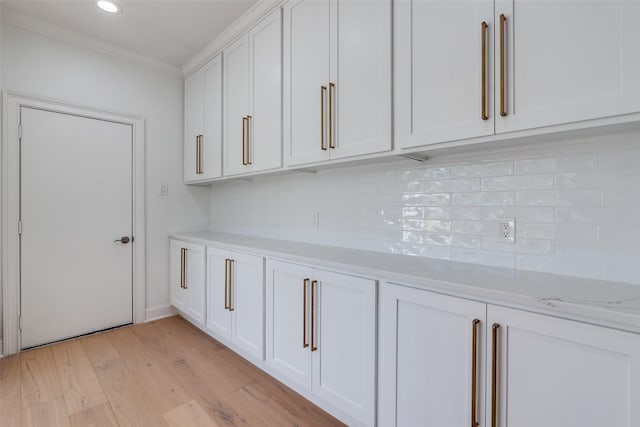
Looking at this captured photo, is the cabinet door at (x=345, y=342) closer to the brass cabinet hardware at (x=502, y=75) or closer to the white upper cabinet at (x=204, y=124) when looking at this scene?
the brass cabinet hardware at (x=502, y=75)

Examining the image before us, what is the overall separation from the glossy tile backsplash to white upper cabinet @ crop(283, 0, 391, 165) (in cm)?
34

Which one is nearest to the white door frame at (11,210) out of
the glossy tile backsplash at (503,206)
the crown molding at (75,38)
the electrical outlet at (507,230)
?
the crown molding at (75,38)

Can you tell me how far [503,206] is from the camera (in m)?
1.49

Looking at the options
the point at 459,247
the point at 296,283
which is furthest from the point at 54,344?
the point at 459,247

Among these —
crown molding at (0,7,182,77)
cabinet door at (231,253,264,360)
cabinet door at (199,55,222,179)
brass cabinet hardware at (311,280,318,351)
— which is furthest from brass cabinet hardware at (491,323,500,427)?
crown molding at (0,7,182,77)

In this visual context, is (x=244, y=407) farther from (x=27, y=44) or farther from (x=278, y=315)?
(x=27, y=44)

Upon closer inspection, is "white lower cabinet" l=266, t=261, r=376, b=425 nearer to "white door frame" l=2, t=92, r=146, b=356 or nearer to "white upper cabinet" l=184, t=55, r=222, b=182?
"white upper cabinet" l=184, t=55, r=222, b=182

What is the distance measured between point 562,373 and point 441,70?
1.22 meters

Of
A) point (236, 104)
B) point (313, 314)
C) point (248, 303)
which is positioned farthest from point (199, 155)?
point (313, 314)

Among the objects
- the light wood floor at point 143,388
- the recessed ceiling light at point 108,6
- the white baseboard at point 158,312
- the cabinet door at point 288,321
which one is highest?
the recessed ceiling light at point 108,6

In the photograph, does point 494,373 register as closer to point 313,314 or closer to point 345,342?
point 345,342

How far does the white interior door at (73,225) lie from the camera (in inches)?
100.0

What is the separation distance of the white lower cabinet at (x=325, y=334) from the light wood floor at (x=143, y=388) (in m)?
0.19

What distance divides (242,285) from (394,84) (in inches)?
65.1
